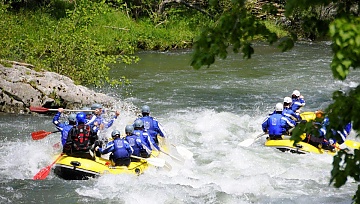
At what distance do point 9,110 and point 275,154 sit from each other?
Answer: 668 cm

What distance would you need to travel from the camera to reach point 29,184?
30.1 feet

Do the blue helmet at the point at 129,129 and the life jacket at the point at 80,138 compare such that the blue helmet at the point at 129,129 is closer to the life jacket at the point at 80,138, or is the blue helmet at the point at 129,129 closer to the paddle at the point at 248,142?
the life jacket at the point at 80,138

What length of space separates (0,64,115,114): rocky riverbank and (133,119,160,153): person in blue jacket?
4.16 m

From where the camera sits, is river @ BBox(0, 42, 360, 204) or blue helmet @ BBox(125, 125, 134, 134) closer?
river @ BBox(0, 42, 360, 204)

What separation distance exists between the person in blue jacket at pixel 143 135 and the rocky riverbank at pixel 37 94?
4.16 metres

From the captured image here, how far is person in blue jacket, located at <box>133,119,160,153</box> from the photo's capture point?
10.1 m

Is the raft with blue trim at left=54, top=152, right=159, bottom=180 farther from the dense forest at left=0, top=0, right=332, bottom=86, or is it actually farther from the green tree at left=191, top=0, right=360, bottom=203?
the green tree at left=191, top=0, right=360, bottom=203

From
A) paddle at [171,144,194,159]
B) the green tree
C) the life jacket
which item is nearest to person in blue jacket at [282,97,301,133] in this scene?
paddle at [171,144,194,159]

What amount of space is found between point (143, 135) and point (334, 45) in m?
7.59

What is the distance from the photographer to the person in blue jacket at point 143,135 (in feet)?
33.0

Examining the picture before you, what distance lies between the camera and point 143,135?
1013 centimetres

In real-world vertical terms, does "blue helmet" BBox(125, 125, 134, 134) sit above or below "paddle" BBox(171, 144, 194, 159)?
above

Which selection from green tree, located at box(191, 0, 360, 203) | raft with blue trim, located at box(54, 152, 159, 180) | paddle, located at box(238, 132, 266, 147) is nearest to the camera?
green tree, located at box(191, 0, 360, 203)

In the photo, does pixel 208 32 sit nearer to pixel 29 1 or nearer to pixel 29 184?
pixel 29 184
